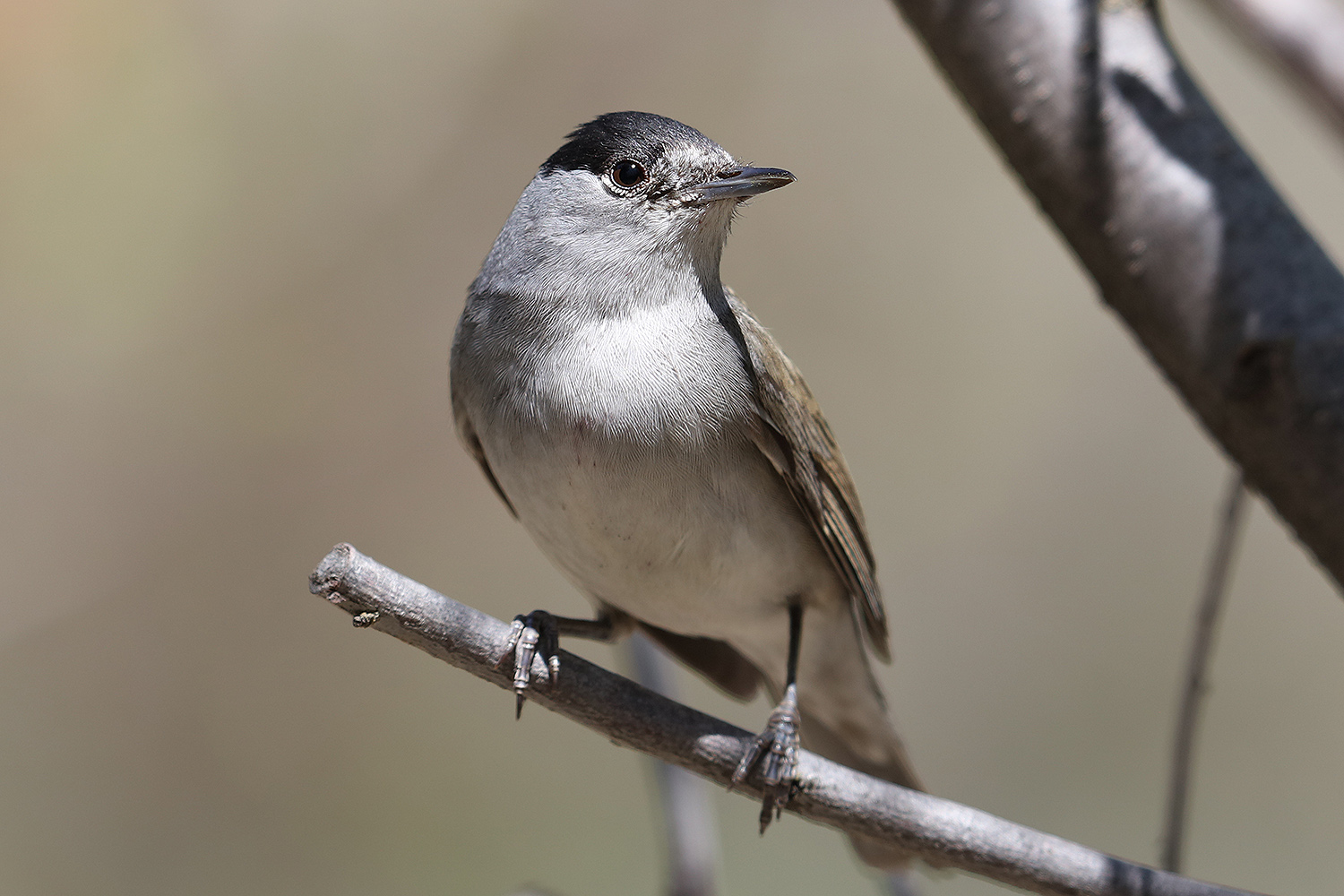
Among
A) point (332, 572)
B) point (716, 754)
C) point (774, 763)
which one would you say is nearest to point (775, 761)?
point (774, 763)

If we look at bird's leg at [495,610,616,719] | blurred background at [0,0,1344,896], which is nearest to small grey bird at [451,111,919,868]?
bird's leg at [495,610,616,719]

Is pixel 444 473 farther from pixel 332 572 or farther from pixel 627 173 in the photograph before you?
pixel 332 572

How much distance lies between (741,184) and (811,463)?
83cm

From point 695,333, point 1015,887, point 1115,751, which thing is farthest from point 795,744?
point 1115,751

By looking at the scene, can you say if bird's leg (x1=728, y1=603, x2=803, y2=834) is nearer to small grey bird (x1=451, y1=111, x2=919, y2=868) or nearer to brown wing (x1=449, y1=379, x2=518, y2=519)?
small grey bird (x1=451, y1=111, x2=919, y2=868)

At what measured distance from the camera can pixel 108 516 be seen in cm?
593

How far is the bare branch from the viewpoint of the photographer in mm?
2586

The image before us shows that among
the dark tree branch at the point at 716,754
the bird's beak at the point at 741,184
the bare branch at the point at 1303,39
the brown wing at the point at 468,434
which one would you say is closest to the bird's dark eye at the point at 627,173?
the bird's beak at the point at 741,184

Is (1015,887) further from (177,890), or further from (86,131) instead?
(86,131)

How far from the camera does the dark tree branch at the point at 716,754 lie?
2234 mm

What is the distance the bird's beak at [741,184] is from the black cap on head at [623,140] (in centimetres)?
13

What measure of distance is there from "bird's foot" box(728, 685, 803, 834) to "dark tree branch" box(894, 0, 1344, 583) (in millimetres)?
1323

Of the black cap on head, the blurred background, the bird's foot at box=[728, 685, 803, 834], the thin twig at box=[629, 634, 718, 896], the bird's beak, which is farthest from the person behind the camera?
the blurred background

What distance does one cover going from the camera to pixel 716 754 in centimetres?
263
